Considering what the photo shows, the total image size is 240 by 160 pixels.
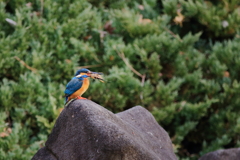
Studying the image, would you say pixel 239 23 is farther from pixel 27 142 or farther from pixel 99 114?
pixel 99 114

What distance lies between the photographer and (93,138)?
105 inches

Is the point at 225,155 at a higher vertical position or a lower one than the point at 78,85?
lower

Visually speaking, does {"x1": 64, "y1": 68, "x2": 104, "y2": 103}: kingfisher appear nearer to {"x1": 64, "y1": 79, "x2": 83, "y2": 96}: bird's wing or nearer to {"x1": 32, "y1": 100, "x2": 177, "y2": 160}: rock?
{"x1": 64, "y1": 79, "x2": 83, "y2": 96}: bird's wing

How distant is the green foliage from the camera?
16.5ft

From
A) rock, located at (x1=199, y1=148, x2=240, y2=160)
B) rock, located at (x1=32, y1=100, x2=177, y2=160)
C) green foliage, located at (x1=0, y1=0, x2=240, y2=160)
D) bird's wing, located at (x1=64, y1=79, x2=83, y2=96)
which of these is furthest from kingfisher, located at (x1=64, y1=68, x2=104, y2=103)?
rock, located at (x1=199, y1=148, x2=240, y2=160)

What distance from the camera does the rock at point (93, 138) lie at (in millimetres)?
2627

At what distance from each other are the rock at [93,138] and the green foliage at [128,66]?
1.66 m

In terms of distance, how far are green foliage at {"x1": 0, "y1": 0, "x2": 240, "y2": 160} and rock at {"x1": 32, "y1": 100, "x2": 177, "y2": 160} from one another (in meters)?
1.66

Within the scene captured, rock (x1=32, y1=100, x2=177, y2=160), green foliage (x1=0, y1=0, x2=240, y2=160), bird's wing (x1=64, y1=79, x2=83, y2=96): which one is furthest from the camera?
green foliage (x1=0, y1=0, x2=240, y2=160)

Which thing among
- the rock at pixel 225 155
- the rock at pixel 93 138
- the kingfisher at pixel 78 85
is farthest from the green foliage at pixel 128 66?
the rock at pixel 93 138

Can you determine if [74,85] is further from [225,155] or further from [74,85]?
[225,155]

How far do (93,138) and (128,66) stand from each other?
2.90m

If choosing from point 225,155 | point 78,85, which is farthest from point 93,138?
point 225,155

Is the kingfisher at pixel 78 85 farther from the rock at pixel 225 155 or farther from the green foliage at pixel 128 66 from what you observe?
the rock at pixel 225 155
